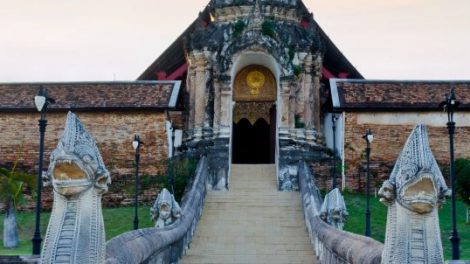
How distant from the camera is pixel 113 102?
93.7ft

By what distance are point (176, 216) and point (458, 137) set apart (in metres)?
13.7

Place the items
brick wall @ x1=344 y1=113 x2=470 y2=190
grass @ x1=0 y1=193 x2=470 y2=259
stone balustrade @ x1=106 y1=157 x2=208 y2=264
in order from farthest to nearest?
1. brick wall @ x1=344 y1=113 x2=470 y2=190
2. grass @ x1=0 y1=193 x2=470 y2=259
3. stone balustrade @ x1=106 y1=157 x2=208 y2=264

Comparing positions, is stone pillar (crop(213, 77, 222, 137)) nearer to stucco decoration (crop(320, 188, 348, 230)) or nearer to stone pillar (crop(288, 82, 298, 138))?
stone pillar (crop(288, 82, 298, 138))

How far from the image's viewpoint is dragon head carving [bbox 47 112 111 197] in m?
7.29

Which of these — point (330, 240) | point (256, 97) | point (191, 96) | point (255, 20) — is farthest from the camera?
point (256, 97)

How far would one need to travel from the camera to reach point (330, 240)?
13227mm

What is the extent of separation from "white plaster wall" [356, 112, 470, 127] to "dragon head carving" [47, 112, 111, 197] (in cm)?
2071

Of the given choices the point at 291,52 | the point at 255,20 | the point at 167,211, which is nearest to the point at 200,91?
→ the point at 255,20

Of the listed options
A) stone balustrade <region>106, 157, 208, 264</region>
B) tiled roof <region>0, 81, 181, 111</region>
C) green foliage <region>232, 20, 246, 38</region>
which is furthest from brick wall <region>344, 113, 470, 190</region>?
tiled roof <region>0, 81, 181, 111</region>

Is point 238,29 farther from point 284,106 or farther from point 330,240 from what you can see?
point 330,240

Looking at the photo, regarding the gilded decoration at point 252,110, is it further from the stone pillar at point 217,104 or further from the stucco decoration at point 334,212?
the stucco decoration at point 334,212

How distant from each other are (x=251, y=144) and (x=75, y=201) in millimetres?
27040

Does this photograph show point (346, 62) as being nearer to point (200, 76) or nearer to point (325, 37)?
point (325, 37)

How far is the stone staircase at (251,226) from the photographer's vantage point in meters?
16.3
